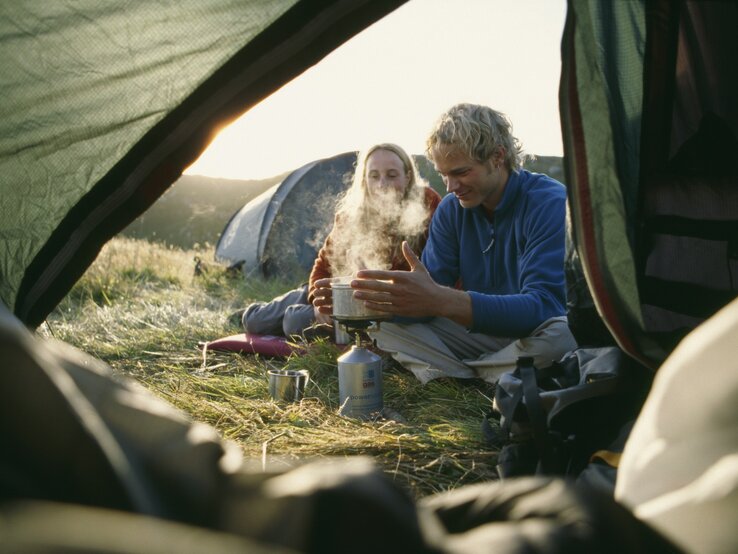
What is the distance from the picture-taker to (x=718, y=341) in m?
0.80

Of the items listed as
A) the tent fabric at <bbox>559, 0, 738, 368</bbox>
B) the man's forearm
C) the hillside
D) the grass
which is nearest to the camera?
the tent fabric at <bbox>559, 0, 738, 368</bbox>

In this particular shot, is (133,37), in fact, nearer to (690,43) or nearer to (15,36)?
(15,36)

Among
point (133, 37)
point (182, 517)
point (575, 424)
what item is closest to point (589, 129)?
point (575, 424)

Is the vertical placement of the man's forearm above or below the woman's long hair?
below

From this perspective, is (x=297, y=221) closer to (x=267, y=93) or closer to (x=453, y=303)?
(x=453, y=303)

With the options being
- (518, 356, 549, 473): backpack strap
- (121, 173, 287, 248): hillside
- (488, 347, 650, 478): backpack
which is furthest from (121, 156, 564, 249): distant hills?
(518, 356, 549, 473): backpack strap

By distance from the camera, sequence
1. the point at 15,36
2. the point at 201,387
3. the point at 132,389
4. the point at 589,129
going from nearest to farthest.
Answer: the point at 132,389, the point at 589,129, the point at 15,36, the point at 201,387

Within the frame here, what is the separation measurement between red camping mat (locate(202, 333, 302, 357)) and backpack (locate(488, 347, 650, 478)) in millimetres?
2000

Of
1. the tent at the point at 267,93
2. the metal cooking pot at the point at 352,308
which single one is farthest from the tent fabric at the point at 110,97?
the metal cooking pot at the point at 352,308

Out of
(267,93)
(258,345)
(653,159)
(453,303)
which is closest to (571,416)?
(653,159)

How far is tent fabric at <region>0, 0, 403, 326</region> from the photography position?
167 cm

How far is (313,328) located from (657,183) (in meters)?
2.37

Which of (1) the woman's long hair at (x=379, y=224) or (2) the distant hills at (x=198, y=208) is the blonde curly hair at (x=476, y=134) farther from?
(2) the distant hills at (x=198, y=208)

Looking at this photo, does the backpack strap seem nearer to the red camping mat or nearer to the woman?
the woman
